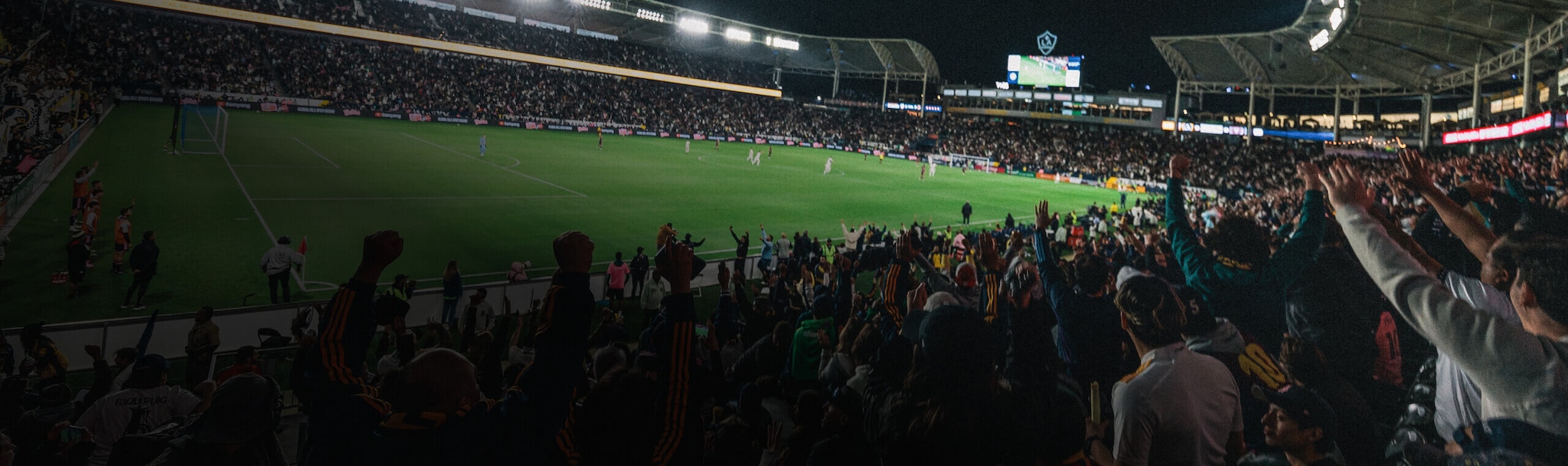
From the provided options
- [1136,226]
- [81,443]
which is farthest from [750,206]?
[81,443]

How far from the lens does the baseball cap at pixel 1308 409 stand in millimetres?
2947

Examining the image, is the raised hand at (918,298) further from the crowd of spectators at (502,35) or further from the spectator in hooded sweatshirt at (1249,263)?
the crowd of spectators at (502,35)

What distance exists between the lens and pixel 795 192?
Answer: 118 ft

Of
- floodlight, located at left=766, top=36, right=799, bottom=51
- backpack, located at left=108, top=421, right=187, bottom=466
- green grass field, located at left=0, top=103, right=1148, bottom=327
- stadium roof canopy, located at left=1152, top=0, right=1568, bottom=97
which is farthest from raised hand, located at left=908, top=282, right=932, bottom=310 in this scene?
floodlight, located at left=766, top=36, right=799, bottom=51

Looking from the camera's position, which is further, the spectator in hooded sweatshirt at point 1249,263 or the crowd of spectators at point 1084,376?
the spectator in hooded sweatshirt at point 1249,263

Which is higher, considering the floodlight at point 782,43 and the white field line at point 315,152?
the floodlight at point 782,43

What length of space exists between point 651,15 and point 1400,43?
5744 centimetres

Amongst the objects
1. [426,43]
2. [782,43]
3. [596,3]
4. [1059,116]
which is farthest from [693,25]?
[1059,116]

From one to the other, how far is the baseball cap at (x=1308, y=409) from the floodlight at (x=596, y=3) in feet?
222

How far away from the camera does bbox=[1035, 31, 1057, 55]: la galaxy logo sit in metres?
76.1

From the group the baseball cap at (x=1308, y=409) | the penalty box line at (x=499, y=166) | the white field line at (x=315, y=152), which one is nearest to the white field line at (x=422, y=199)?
the penalty box line at (x=499, y=166)

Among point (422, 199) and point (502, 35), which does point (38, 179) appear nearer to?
point (422, 199)

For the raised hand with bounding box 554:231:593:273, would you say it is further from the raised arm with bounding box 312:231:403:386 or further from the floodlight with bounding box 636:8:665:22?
the floodlight with bounding box 636:8:665:22

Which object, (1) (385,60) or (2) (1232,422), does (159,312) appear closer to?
(2) (1232,422)
